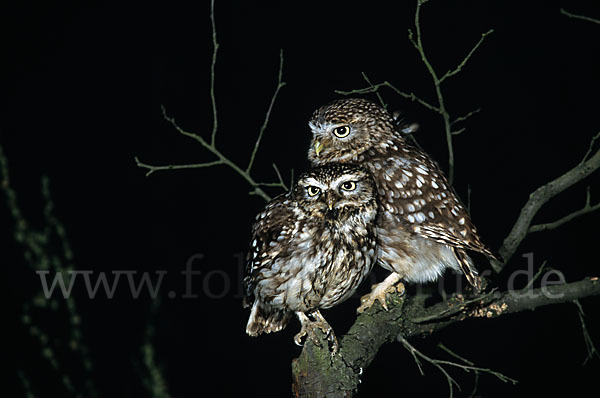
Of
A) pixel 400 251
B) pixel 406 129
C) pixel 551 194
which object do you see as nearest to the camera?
pixel 400 251

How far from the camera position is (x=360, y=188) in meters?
1.89

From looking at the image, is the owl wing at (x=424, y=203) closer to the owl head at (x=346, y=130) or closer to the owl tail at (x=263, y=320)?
the owl head at (x=346, y=130)

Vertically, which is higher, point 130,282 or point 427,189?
point 427,189

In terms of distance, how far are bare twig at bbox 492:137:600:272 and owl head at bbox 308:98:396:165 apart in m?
0.54

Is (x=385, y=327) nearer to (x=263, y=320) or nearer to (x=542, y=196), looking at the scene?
(x=263, y=320)

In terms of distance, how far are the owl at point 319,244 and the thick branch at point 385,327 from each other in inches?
4.0

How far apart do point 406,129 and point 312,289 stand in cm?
86

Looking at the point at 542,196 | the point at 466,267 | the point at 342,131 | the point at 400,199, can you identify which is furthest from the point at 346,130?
the point at 542,196

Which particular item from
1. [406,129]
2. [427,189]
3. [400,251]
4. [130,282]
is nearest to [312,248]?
[400,251]

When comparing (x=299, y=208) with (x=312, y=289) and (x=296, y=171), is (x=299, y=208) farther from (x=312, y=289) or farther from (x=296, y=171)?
(x=296, y=171)

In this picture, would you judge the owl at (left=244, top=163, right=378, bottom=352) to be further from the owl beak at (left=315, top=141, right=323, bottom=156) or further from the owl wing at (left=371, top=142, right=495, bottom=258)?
the owl beak at (left=315, top=141, right=323, bottom=156)

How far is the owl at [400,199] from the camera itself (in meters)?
2.11

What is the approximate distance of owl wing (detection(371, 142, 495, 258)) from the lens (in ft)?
6.81

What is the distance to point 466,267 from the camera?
2.12 metres
